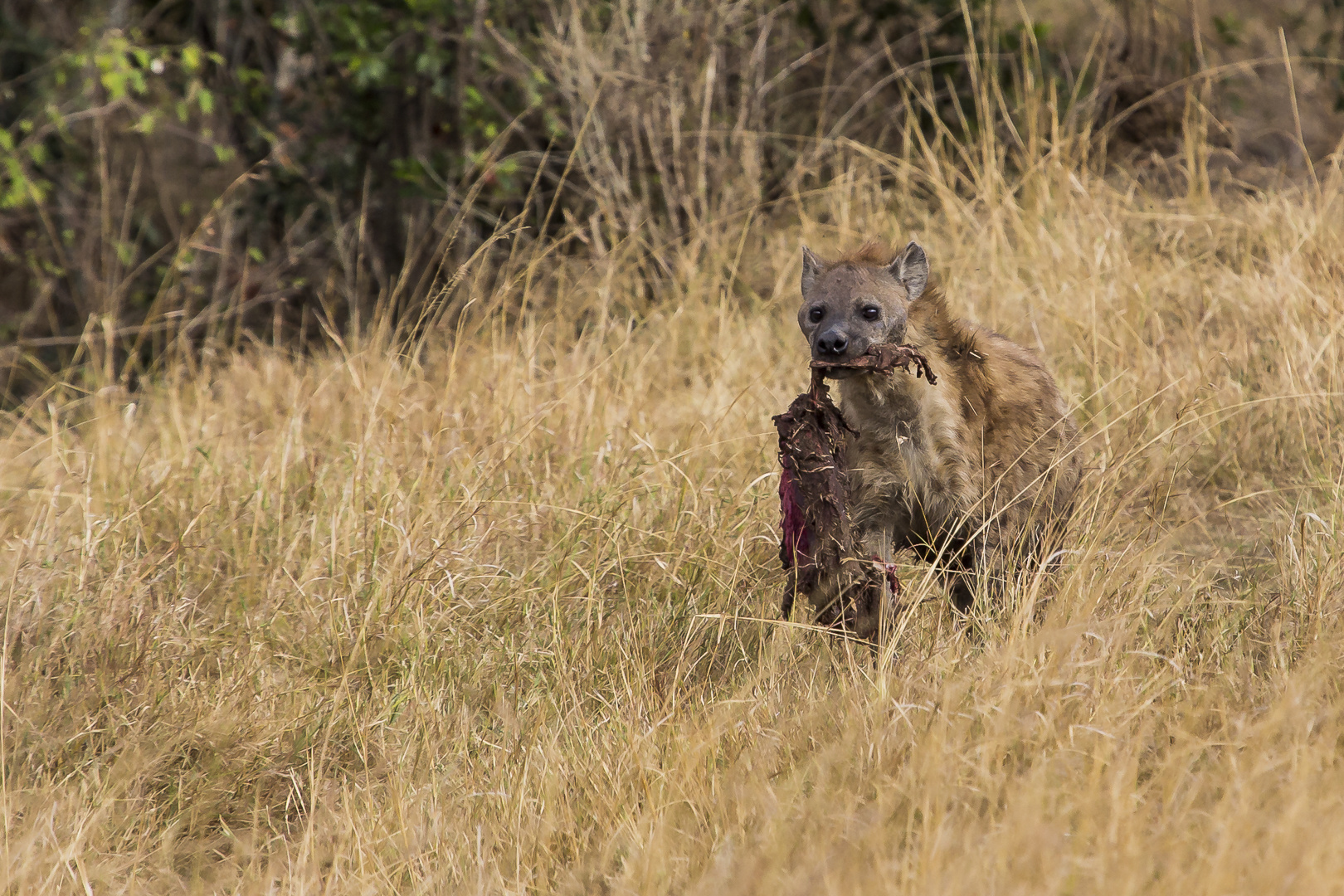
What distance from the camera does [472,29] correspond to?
7.44 meters

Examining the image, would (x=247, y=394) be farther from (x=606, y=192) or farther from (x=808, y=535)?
(x=808, y=535)

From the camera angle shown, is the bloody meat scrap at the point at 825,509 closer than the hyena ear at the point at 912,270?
Yes

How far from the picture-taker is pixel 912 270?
3.86 m

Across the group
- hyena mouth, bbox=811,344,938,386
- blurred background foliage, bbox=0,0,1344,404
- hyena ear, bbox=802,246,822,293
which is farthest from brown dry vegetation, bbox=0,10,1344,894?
blurred background foliage, bbox=0,0,1344,404

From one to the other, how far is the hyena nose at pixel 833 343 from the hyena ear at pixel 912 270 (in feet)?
1.31

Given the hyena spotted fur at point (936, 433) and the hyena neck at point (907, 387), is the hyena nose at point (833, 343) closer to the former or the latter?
the hyena spotted fur at point (936, 433)

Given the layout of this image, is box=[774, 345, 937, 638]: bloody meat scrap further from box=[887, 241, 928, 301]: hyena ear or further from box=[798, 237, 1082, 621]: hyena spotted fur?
box=[887, 241, 928, 301]: hyena ear

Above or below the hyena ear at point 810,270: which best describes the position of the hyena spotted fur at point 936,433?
below

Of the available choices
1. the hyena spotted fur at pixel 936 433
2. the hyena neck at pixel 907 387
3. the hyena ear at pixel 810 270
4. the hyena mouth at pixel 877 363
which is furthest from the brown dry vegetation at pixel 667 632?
the hyena ear at pixel 810 270

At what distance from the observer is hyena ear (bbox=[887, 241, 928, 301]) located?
3.82 m

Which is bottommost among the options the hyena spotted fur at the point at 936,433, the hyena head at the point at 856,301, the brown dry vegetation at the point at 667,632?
the brown dry vegetation at the point at 667,632

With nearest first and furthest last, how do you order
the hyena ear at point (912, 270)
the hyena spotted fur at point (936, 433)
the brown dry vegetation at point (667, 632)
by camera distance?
the brown dry vegetation at point (667, 632) → the hyena spotted fur at point (936, 433) → the hyena ear at point (912, 270)

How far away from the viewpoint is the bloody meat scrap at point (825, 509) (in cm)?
348

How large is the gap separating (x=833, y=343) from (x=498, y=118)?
467 centimetres
